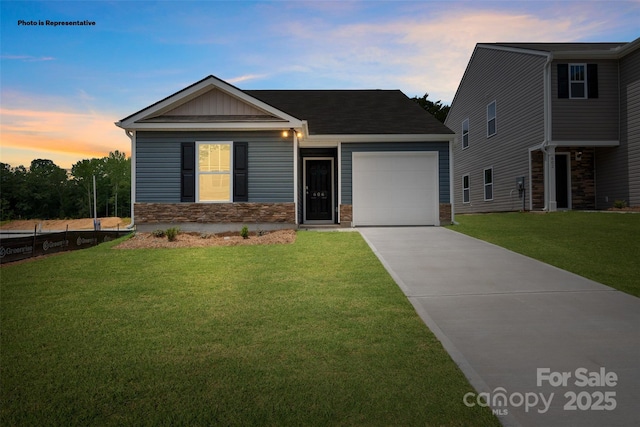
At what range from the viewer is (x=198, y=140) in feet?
41.8

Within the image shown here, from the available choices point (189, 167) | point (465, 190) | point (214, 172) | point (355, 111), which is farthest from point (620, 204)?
point (189, 167)

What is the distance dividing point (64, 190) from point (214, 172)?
59.3 metres

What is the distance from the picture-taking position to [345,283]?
6.40 metres

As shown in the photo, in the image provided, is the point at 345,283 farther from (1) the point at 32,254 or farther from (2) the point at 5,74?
(2) the point at 5,74

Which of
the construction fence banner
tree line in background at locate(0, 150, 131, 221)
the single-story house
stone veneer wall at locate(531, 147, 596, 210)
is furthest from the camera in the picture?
tree line in background at locate(0, 150, 131, 221)

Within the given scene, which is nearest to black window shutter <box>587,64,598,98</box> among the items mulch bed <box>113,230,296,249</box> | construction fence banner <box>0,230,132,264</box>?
mulch bed <box>113,230,296,249</box>

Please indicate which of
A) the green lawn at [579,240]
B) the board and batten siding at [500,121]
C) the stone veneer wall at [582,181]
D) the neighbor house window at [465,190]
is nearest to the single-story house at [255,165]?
the green lawn at [579,240]

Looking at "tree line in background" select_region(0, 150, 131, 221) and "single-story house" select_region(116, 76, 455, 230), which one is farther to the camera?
"tree line in background" select_region(0, 150, 131, 221)

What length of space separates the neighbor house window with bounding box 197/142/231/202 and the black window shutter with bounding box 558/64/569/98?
13084 mm

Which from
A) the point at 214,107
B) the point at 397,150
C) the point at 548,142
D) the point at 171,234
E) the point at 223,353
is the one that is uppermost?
the point at 214,107

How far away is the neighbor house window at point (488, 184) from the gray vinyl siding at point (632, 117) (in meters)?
6.12

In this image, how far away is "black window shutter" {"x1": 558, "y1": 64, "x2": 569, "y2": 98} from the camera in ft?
52.7

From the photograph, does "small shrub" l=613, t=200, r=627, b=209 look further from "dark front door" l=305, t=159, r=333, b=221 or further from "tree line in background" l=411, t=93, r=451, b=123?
"tree line in background" l=411, t=93, r=451, b=123

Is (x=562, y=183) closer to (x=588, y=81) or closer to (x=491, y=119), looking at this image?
(x=588, y=81)
